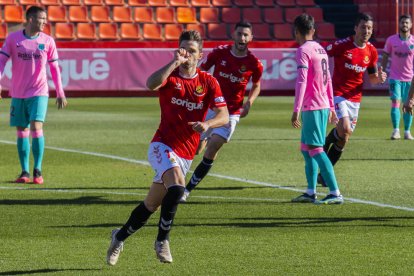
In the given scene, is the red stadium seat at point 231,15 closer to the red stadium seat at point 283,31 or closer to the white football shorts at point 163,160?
the red stadium seat at point 283,31

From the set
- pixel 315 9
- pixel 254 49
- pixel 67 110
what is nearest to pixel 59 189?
pixel 67 110

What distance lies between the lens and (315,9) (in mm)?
37438

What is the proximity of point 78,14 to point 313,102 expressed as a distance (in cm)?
2451

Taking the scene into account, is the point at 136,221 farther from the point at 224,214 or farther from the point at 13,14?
the point at 13,14

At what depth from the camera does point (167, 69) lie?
26.2ft

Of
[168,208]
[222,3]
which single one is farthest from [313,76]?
[222,3]

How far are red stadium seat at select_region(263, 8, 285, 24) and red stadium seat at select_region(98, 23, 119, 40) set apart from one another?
209 inches

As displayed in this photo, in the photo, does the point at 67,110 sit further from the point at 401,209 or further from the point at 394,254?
the point at 394,254

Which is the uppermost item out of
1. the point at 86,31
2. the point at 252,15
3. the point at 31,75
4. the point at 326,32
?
the point at 31,75

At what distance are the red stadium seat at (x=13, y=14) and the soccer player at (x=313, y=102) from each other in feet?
75.8

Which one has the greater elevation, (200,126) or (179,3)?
(200,126)

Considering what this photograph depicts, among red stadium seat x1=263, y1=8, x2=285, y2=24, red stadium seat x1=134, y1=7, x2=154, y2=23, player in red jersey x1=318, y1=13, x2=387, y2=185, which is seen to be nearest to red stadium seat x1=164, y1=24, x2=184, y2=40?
red stadium seat x1=134, y1=7, x2=154, y2=23

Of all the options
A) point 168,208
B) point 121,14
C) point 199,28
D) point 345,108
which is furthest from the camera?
point 121,14

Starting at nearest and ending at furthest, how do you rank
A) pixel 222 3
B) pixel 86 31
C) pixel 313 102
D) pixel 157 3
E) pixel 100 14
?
1. pixel 313 102
2. pixel 86 31
3. pixel 100 14
4. pixel 157 3
5. pixel 222 3
